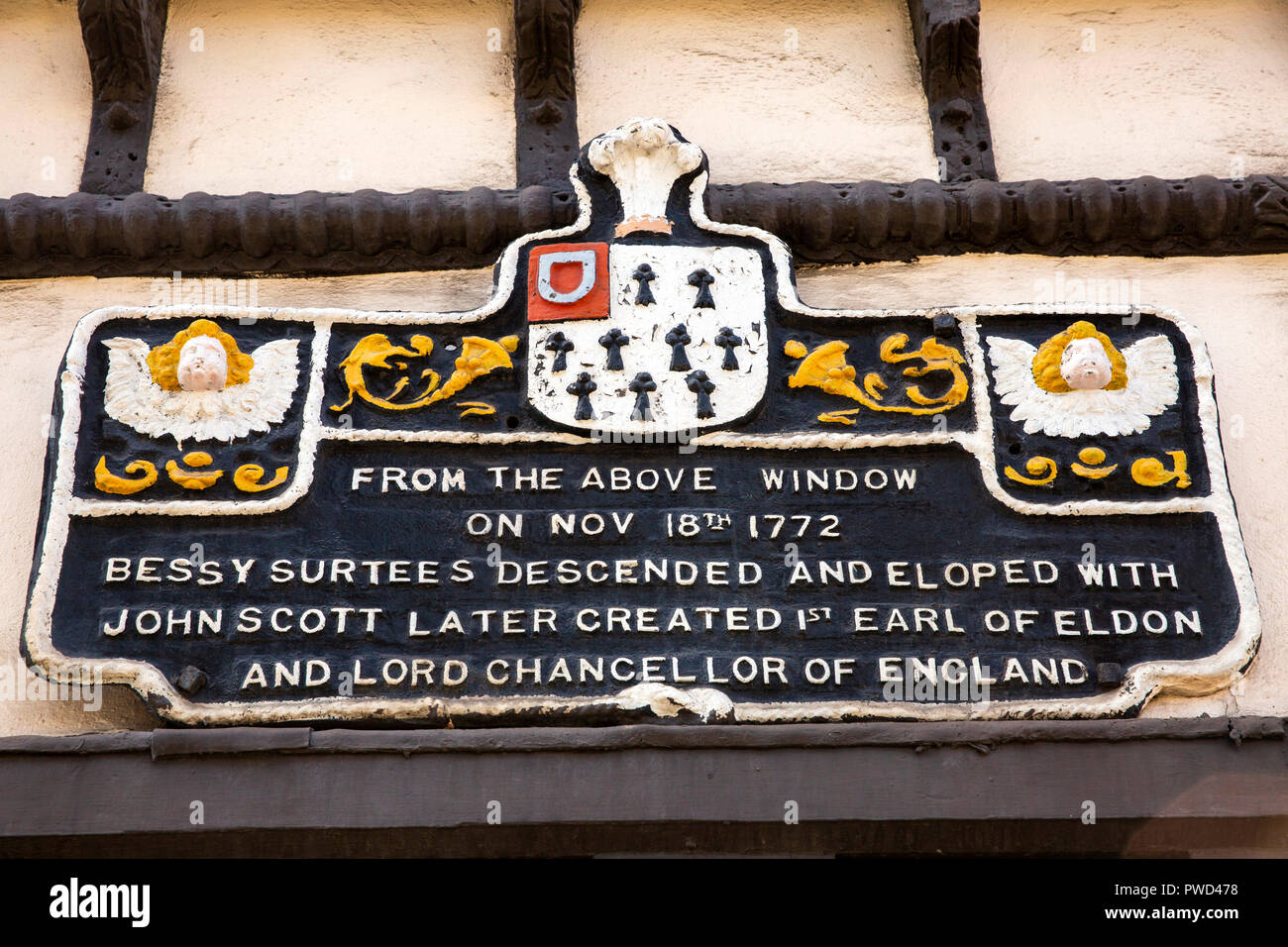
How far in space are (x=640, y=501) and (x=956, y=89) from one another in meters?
1.94

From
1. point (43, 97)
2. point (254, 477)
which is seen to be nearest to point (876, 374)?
point (254, 477)

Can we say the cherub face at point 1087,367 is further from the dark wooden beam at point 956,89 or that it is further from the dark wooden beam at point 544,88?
the dark wooden beam at point 544,88

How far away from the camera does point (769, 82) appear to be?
5.18 m

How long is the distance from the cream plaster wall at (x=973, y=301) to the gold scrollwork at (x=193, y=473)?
0.48 m

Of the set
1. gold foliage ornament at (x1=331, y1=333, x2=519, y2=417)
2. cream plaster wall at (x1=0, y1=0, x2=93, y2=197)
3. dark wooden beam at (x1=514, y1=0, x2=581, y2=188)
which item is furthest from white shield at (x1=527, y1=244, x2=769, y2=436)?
cream plaster wall at (x1=0, y1=0, x2=93, y2=197)

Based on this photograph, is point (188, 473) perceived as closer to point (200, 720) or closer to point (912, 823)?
point (200, 720)

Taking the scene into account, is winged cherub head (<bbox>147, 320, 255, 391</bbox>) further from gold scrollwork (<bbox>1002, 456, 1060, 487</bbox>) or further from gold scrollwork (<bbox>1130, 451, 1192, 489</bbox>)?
gold scrollwork (<bbox>1130, 451, 1192, 489</bbox>)

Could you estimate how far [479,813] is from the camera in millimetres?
3529

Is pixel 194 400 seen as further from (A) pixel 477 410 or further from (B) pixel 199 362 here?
(A) pixel 477 410

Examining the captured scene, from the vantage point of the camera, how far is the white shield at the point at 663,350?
14.0 ft

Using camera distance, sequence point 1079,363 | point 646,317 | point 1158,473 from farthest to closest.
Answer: point 646,317
point 1079,363
point 1158,473

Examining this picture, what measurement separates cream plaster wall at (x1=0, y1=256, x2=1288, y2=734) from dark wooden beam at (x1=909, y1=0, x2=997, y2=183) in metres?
0.39

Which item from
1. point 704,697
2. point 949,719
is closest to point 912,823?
point 949,719

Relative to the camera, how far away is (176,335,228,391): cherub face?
166 inches
